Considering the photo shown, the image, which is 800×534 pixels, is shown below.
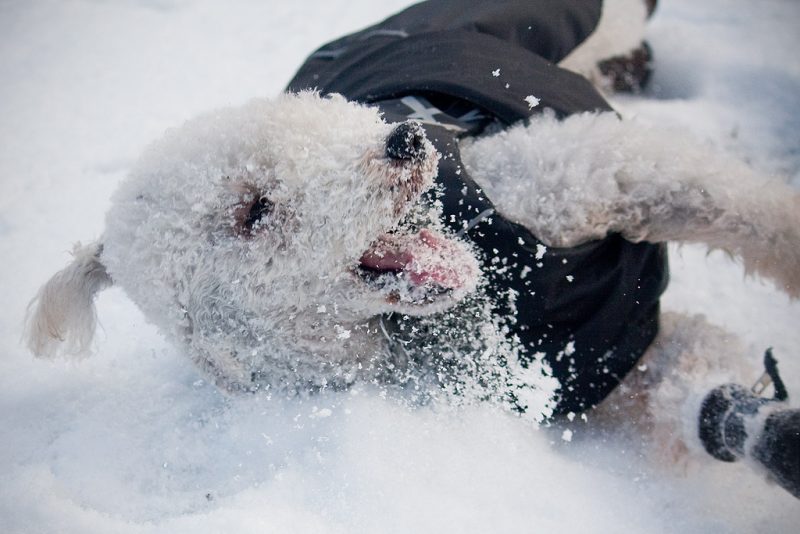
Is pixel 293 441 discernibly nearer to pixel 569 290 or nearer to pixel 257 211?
pixel 257 211

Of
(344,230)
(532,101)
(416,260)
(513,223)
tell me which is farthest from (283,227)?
(532,101)

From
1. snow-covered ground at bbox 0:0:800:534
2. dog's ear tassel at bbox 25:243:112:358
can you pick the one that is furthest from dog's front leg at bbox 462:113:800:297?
dog's ear tassel at bbox 25:243:112:358

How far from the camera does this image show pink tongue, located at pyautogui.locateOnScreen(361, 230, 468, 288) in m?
1.42

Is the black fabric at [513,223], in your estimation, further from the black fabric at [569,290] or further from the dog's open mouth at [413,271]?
the dog's open mouth at [413,271]

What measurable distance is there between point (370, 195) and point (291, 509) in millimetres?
844

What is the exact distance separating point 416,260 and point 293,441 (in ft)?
2.25

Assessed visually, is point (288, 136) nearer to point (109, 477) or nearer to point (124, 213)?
point (124, 213)

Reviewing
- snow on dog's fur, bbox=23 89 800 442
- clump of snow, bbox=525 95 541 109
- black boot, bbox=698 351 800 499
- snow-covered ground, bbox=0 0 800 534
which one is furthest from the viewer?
clump of snow, bbox=525 95 541 109

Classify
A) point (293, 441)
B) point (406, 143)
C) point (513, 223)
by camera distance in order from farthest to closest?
1. point (293, 441)
2. point (513, 223)
3. point (406, 143)

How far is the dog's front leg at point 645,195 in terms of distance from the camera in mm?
1515

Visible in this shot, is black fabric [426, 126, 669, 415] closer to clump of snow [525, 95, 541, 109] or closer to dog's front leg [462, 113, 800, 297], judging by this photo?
dog's front leg [462, 113, 800, 297]

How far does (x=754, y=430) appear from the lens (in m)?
1.39

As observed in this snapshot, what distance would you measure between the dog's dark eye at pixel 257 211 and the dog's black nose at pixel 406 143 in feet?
1.08

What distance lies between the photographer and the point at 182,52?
3.95 meters
